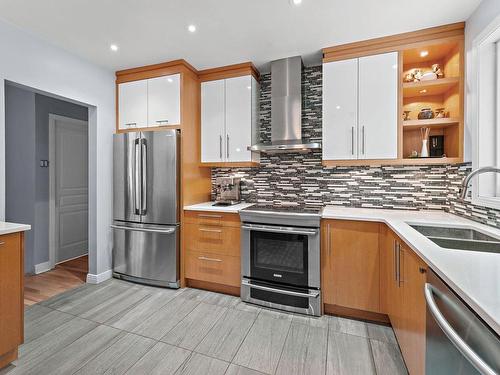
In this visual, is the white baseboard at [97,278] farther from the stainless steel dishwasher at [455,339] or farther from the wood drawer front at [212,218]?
the stainless steel dishwasher at [455,339]

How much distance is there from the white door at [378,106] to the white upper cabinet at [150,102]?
1.96 m

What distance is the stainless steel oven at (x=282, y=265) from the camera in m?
2.23

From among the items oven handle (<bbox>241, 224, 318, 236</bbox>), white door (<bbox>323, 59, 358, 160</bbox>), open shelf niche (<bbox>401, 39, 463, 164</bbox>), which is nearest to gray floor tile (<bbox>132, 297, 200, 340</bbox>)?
oven handle (<bbox>241, 224, 318, 236</bbox>)

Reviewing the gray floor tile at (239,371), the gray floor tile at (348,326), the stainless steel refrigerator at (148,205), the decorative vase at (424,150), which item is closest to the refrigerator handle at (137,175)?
the stainless steel refrigerator at (148,205)

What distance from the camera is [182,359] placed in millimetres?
1710

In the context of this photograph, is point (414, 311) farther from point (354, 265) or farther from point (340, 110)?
point (340, 110)

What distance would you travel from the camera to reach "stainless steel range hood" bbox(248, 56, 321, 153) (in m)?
2.69

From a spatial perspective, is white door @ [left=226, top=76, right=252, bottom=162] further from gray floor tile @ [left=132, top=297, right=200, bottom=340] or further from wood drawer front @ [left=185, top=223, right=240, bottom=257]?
gray floor tile @ [left=132, top=297, right=200, bottom=340]

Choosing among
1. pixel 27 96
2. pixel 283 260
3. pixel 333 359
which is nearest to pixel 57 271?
pixel 27 96

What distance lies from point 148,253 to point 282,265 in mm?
1544

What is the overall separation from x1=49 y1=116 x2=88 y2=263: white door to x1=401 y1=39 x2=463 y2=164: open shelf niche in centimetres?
433

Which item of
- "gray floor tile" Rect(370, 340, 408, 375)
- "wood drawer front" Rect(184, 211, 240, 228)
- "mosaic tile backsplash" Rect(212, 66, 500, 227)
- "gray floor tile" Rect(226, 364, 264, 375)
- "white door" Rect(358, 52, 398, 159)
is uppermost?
"white door" Rect(358, 52, 398, 159)

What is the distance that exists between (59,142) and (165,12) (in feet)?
8.88

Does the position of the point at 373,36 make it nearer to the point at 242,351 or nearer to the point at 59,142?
the point at 242,351
